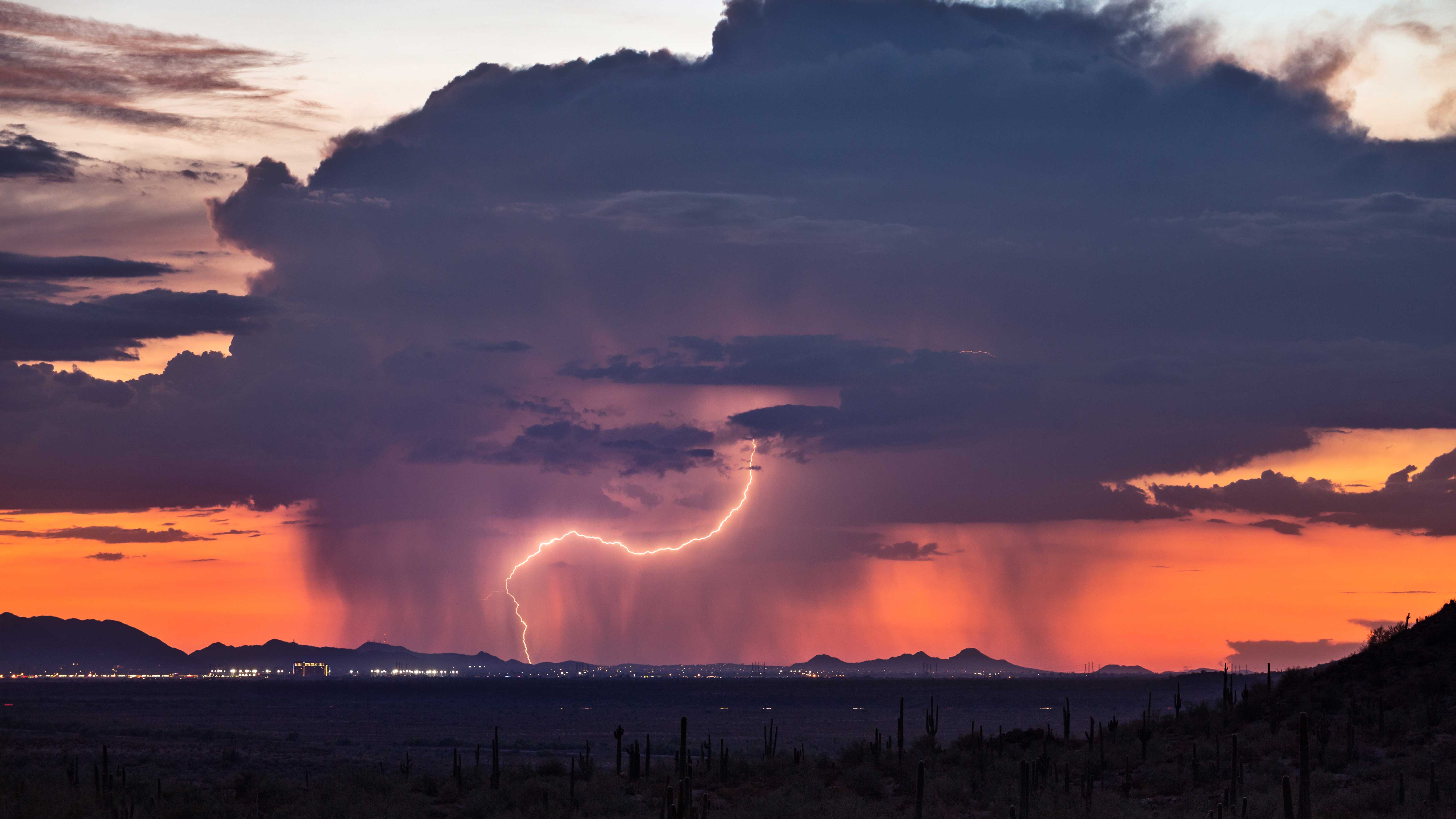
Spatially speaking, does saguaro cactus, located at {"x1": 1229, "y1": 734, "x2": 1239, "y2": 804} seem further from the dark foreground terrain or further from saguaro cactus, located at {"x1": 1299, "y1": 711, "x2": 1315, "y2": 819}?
saguaro cactus, located at {"x1": 1299, "y1": 711, "x2": 1315, "y2": 819}

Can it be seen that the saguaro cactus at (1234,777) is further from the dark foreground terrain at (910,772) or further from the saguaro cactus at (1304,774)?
the saguaro cactus at (1304,774)

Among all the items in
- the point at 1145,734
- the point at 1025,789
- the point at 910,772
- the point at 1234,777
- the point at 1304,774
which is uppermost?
the point at 1304,774

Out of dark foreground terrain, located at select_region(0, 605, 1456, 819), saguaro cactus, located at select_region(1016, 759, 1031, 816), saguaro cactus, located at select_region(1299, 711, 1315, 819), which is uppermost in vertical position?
saguaro cactus, located at select_region(1299, 711, 1315, 819)

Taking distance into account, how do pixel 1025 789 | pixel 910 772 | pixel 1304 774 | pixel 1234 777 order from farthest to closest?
pixel 910 772 < pixel 1234 777 < pixel 1025 789 < pixel 1304 774

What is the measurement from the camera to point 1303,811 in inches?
724

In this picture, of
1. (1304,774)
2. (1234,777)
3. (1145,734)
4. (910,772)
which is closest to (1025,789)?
(1234,777)

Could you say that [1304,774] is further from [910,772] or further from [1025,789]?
[910,772]

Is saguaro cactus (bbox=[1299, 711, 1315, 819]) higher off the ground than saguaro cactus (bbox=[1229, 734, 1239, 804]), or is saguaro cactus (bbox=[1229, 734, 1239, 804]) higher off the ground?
saguaro cactus (bbox=[1299, 711, 1315, 819])

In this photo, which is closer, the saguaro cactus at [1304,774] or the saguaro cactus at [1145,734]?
the saguaro cactus at [1304,774]

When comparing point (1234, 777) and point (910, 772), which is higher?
point (1234, 777)

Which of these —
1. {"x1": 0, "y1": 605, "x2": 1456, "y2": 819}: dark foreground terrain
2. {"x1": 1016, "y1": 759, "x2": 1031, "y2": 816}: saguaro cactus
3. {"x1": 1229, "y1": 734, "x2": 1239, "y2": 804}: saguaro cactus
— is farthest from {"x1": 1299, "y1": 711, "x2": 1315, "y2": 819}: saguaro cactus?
{"x1": 1229, "y1": 734, "x2": 1239, "y2": 804}: saguaro cactus

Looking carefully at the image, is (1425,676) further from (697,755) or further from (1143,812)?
(697,755)

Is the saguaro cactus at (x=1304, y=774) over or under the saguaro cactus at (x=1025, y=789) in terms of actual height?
over

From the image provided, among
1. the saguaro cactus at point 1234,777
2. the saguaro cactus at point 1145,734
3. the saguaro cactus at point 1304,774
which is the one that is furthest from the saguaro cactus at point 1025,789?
the saguaro cactus at point 1145,734
